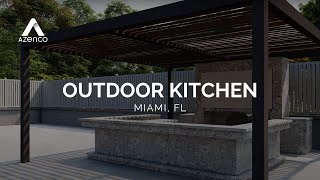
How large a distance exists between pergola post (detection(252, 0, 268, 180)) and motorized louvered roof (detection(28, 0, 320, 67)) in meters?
0.28

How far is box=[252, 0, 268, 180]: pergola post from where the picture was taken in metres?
4.30

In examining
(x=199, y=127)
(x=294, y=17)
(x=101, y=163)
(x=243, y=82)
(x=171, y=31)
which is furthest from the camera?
(x=243, y=82)

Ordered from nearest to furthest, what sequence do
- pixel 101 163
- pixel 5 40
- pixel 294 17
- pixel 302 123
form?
1. pixel 294 17
2. pixel 101 163
3. pixel 302 123
4. pixel 5 40

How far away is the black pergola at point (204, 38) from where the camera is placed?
171 inches

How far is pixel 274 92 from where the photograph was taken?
9.81 m

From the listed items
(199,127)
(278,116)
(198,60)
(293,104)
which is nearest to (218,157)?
(199,127)

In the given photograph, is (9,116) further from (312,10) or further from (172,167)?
(312,10)

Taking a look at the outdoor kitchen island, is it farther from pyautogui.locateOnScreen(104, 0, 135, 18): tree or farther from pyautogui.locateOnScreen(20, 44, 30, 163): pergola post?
pyautogui.locateOnScreen(104, 0, 135, 18): tree

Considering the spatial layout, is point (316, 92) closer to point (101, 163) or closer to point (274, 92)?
point (274, 92)

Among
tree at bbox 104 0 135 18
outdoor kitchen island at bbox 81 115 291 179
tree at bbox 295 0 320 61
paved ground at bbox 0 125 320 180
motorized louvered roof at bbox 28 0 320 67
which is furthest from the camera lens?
tree at bbox 104 0 135 18

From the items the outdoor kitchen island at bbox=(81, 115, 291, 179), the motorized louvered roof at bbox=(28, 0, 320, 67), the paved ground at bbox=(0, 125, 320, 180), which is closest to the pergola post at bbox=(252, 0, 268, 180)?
the motorized louvered roof at bbox=(28, 0, 320, 67)

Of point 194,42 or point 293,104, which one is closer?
point 194,42

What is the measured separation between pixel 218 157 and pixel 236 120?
15.5ft

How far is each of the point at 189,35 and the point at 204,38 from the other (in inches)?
19.4
